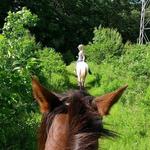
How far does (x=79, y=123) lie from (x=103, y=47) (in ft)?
76.4

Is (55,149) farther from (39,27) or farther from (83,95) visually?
(39,27)

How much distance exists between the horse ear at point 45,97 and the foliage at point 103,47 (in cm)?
2235

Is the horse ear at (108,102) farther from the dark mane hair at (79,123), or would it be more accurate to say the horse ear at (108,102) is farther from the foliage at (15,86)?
the foliage at (15,86)

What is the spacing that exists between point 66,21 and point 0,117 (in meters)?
33.0

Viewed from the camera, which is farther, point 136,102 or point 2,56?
point 136,102

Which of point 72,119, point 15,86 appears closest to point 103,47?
point 15,86

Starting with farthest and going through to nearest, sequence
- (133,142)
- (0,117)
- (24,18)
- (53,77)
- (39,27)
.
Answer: (39,27) < (53,77) < (133,142) < (24,18) < (0,117)

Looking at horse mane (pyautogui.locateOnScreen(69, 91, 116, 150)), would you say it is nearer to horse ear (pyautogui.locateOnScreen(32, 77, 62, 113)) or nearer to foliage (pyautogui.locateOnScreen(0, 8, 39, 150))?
horse ear (pyautogui.locateOnScreen(32, 77, 62, 113))

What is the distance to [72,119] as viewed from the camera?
6.31 ft

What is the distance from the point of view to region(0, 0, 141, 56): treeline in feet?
123

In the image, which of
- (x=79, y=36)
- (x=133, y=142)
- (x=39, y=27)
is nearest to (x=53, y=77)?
(x=133, y=142)

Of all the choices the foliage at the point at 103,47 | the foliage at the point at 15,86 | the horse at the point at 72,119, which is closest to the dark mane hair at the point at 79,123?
the horse at the point at 72,119

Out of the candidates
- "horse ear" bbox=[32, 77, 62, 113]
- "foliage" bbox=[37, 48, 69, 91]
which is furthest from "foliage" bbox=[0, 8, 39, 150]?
"foliage" bbox=[37, 48, 69, 91]

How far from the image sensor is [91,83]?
1655 cm
